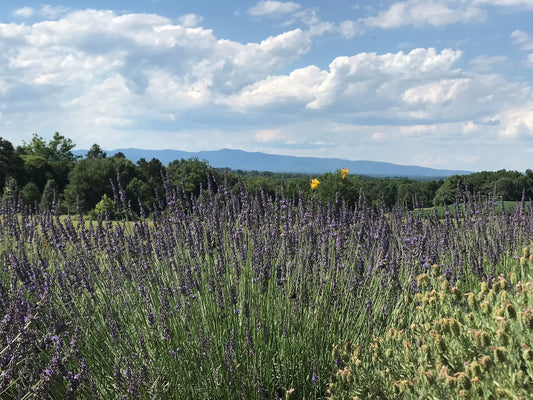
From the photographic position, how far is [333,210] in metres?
4.58

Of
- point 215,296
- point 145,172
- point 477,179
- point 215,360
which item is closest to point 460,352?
point 215,360

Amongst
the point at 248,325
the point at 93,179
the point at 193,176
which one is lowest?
the point at 93,179

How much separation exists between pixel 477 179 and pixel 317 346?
27.6 meters

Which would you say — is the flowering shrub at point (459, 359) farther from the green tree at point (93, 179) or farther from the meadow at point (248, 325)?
the green tree at point (93, 179)

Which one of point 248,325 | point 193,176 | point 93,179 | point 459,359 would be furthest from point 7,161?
point 459,359

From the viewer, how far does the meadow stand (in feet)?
6.94

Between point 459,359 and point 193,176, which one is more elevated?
point 193,176

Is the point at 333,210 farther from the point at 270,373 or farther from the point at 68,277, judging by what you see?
the point at 68,277

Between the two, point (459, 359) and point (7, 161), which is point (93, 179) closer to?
point (7, 161)

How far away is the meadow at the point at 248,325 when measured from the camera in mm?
2115

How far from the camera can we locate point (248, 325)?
2.57 metres

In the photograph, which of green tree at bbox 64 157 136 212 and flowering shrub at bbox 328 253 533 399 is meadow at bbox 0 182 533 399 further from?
green tree at bbox 64 157 136 212

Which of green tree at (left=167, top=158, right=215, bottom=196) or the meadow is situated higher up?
green tree at (left=167, top=158, right=215, bottom=196)

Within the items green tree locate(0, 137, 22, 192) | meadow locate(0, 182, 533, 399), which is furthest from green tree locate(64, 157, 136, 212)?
meadow locate(0, 182, 533, 399)
